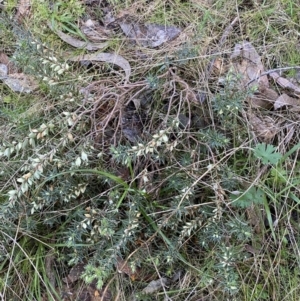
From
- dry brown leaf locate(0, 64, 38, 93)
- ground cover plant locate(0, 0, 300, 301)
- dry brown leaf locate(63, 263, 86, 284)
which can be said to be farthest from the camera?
dry brown leaf locate(0, 64, 38, 93)

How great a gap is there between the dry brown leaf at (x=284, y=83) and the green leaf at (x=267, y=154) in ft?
1.33

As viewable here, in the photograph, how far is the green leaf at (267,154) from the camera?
6.28 feet

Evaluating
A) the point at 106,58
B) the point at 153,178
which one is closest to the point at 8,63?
the point at 106,58

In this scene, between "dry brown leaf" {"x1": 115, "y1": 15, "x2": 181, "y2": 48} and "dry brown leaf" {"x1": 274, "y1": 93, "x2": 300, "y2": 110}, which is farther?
"dry brown leaf" {"x1": 115, "y1": 15, "x2": 181, "y2": 48}

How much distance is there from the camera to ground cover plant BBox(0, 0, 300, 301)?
6.14 feet

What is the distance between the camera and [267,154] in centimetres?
192

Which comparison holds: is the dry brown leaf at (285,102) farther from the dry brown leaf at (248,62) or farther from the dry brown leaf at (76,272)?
the dry brown leaf at (76,272)

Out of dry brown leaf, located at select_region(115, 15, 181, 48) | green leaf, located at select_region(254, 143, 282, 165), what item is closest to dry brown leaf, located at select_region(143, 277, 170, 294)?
green leaf, located at select_region(254, 143, 282, 165)

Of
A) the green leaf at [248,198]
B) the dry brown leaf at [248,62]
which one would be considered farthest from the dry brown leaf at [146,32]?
the green leaf at [248,198]

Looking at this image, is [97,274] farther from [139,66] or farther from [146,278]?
[139,66]

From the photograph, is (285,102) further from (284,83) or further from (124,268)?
(124,268)

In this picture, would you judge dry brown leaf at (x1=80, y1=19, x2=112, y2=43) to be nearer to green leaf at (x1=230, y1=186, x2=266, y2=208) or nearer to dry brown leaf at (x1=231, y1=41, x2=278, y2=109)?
dry brown leaf at (x1=231, y1=41, x2=278, y2=109)

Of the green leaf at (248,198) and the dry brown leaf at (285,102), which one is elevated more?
the dry brown leaf at (285,102)

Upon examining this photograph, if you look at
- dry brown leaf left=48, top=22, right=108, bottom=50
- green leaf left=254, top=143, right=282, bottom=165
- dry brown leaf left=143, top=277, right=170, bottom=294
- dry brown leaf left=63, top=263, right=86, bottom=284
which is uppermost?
dry brown leaf left=48, top=22, right=108, bottom=50
